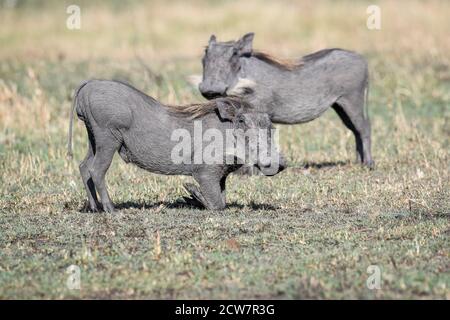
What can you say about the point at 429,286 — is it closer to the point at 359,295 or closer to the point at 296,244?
the point at 359,295

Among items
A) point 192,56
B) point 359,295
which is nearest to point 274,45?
point 192,56

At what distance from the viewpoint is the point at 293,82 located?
7734 millimetres

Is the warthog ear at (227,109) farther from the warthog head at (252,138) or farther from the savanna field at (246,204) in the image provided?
the savanna field at (246,204)

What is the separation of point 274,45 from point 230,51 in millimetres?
7269

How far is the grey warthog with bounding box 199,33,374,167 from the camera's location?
291 inches

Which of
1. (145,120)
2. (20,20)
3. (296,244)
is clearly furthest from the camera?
(20,20)

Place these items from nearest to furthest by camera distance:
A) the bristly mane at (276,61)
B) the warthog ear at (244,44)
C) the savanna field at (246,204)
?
the savanna field at (246,204) → the warthog ear at (244,44) → the bristly mane at (276,61)

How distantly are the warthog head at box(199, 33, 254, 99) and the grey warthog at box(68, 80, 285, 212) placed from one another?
3.93 feet

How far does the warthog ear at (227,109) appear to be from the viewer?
599 centimetres

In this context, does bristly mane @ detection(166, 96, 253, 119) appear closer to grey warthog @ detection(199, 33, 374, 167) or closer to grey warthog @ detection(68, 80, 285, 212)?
grey warthog @ detection(68, 80, 285, 212)

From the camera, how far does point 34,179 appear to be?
7410 millimetres

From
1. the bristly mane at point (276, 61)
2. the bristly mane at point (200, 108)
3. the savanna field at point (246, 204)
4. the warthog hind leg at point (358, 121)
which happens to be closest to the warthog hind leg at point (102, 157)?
the savanna field at point (246, 204)

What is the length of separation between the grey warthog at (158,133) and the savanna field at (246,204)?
0.25m

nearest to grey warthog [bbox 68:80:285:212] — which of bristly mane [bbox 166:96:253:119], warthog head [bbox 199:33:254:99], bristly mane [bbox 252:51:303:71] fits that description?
bristly mane [bbox 166:96:253:119]
